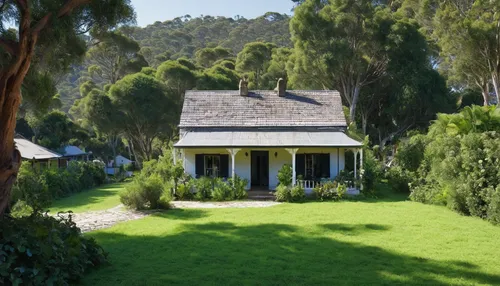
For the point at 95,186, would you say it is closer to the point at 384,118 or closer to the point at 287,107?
the point at 287,107

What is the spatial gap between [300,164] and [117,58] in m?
32.6

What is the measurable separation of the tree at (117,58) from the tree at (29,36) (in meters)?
36.8

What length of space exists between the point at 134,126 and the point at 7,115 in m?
29.5

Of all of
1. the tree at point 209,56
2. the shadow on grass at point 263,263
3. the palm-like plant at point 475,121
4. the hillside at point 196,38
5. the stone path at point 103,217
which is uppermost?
the hillside at point 196,38

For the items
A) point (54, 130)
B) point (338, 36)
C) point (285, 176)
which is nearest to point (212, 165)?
point (285, 176)

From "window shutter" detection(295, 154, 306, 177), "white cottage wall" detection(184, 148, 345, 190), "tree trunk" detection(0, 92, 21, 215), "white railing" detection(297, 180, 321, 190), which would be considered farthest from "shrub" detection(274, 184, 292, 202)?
"tree trunk" detection(0, 92, 21, 215)

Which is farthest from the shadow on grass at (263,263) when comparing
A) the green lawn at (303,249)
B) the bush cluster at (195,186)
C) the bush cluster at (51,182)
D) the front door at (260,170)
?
the front door at (260,170)

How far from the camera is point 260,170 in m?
21.5

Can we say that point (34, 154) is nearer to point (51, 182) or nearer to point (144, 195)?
point (51, 182)

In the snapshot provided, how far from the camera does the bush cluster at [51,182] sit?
15938 mm

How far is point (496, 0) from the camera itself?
21.6 metres

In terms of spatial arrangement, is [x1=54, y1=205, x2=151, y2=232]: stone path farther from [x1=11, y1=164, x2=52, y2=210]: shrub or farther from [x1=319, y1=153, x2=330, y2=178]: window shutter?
[x1=319, y1=153, x2=330, y2=178]: window shutter

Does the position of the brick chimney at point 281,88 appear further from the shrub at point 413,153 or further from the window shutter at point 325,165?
the shrub at point 413,153

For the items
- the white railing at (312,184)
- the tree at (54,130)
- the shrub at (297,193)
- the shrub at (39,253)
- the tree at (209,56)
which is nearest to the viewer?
the shrub at (39,253)
